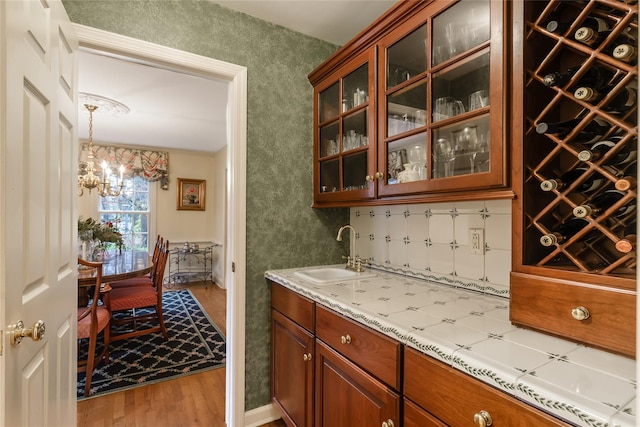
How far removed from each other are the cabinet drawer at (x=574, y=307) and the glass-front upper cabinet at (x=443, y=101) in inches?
13.8

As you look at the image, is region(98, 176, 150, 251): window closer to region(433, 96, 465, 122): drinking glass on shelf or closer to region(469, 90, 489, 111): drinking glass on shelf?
region(433, 96, 465, 122): drinking glass on shelf

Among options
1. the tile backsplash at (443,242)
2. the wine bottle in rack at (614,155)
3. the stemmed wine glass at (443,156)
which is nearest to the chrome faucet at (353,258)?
the tile backsplash at (443,242)

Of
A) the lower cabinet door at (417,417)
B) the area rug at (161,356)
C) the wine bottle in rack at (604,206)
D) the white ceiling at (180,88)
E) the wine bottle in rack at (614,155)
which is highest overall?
the white ceiling at (180,88)

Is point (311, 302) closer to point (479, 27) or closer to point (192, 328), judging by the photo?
point (479, 27)

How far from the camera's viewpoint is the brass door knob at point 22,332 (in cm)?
78

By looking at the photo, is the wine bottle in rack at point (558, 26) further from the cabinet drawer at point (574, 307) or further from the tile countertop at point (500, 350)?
the tile countertop at point (500, 350)

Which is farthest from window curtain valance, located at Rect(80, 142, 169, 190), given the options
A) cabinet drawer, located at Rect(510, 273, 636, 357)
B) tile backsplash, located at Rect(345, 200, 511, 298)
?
cabinet drawer, located at Rect(510, 273, 636, 357)

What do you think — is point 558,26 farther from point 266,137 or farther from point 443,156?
point 266,137

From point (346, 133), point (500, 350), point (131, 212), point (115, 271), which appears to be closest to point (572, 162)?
point (500, 350)

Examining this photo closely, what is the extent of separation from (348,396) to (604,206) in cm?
107

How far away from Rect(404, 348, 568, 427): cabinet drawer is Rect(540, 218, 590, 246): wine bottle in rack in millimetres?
471

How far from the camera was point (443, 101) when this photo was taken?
1296 millimetres

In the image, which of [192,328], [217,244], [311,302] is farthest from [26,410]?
[217,244]

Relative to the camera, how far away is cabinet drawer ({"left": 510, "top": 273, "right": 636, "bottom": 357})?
76cm
